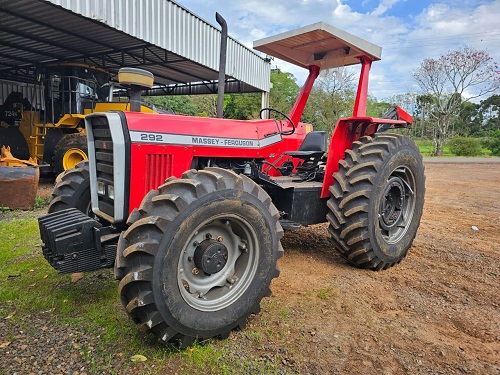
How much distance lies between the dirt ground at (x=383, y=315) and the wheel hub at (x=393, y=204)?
483 millimetres

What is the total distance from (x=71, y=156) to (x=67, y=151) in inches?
7.6

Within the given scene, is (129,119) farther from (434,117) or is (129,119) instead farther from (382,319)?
(434,117)

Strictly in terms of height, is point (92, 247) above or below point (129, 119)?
below

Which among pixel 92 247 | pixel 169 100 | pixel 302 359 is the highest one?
pixel 169 100

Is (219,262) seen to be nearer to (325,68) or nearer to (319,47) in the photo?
(319,47)

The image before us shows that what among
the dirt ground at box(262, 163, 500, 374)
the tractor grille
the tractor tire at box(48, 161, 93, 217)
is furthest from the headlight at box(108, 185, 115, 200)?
the dirt ground at box(262, 163, 500, 374)

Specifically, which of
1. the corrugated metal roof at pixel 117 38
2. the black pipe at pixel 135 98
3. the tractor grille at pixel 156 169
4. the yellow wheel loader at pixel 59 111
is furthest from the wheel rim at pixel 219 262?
the yellow wheel loader at pixel 59 111

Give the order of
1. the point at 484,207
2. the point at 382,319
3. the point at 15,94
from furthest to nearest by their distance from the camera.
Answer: the point at 15,94
the point at 484,207
the point at 382,319

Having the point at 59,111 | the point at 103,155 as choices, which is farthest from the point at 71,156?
the point at 103,155

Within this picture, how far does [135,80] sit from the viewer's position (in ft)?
8.98

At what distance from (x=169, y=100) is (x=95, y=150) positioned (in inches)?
1208

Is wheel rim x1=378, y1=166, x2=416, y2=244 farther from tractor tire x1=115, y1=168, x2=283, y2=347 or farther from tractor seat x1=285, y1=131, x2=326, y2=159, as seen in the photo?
tractor tire x1=115, y1=168, x2=283, y2=347

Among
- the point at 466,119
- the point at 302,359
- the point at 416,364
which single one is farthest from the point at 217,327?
the point at 466,119

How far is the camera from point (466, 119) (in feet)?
168
